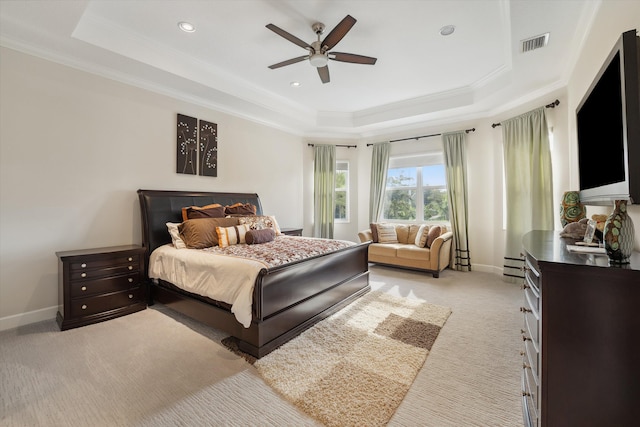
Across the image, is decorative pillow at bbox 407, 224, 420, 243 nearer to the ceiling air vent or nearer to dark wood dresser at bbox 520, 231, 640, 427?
the ceiling air vent

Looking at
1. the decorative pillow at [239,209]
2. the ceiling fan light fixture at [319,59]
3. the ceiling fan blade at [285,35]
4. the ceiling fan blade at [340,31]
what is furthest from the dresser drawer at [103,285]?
the ceiling fan blade at [340,31]

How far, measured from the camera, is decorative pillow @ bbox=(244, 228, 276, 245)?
11.0 feet

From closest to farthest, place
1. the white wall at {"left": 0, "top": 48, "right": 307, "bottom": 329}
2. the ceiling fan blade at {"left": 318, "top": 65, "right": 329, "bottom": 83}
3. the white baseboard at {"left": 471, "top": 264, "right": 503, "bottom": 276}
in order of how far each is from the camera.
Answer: the white wall at {"left": 0, "top": 48, "right": 307, "bottom": 329}
the ceiling fan blade at {"left": 318, "top": 65, "right": 329, "bottom": 83}
the white baseboard at {"left": 471, "top": 264, "right": 503, "bottom": 276}

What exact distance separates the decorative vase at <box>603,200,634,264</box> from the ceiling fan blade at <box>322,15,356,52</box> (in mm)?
2256

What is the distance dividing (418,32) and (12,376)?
183 inches

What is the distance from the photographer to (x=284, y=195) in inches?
221

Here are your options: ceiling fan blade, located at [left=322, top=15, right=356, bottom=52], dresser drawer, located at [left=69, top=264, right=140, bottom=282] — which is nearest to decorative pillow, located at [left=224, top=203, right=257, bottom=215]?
dresser drawer, located at [left=69, top=264, right=140, bottom=282]

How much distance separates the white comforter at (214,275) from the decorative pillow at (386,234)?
11.1 feet

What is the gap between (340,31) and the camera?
2.49 metres

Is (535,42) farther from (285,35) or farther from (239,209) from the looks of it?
(239,209)

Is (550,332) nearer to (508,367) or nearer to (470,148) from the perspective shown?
(508,367)

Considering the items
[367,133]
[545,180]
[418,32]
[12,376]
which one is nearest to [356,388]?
[12,376]

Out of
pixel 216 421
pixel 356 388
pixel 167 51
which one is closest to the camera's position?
pixel 216 421

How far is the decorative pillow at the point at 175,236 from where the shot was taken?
3205mm
